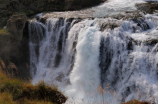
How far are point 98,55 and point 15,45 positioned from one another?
5.29 metres

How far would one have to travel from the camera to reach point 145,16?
11484 millimetres

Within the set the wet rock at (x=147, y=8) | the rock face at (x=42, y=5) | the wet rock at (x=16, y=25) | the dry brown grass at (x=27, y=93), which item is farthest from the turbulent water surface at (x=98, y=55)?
the rock face at (x=42, y=5)

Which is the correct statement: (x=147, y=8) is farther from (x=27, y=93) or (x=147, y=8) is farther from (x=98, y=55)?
(x=27, y=93)

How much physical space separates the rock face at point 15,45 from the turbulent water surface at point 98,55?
573 millimetres

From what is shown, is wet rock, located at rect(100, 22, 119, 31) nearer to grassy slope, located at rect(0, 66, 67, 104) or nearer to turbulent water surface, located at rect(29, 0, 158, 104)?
turbulent water surface, located at rect(29, 0, 158, 104)

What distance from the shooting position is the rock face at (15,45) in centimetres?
973

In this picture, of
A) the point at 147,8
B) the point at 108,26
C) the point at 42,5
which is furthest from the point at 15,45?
the point at 147,8

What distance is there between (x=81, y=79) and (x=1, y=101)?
6.29 meters

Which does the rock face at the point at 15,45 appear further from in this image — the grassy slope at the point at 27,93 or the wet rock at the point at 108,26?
the grassy slope at the point at 27,93

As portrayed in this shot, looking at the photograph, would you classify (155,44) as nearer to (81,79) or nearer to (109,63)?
(109,63)

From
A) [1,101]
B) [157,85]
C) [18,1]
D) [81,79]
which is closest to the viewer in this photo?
[1,101]

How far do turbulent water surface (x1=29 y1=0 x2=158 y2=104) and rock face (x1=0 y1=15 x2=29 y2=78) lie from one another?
0.57m

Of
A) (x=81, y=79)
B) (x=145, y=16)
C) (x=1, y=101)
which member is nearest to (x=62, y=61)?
(x=81, y=79)

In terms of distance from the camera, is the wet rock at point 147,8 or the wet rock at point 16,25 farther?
the wet rock at point 147,8
